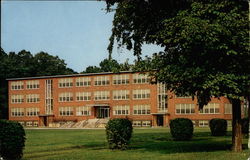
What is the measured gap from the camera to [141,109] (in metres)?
77.7

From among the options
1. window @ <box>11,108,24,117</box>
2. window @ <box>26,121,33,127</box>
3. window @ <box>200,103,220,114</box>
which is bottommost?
window @ <box>26,121,33,127</box>

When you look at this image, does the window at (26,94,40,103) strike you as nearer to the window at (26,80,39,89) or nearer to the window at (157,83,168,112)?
the window at (26,80,39,89)

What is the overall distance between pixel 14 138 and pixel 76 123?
6394cm

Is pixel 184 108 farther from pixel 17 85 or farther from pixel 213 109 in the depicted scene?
pixel 17 85

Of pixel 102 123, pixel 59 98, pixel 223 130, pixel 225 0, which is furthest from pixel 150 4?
pixel 59 98

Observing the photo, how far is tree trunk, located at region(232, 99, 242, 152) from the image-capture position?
21.7 metres

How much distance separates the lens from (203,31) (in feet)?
58.5

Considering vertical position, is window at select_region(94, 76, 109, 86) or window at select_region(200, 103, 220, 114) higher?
window at select_region(94, 76, 109, 86)

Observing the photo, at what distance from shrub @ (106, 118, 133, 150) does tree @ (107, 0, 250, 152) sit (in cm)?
395

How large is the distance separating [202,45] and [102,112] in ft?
211

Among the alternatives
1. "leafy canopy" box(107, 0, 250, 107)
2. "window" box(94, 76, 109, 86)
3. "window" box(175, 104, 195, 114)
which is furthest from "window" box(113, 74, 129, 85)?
"leafy canopy" box(107, 0, 250, 107)

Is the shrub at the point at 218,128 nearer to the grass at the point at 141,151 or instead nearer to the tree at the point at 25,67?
the grass at the point at 141,151

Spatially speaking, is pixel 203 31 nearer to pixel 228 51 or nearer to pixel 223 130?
pixel 228 51

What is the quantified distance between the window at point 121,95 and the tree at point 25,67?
96.7ft
